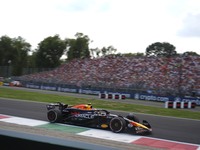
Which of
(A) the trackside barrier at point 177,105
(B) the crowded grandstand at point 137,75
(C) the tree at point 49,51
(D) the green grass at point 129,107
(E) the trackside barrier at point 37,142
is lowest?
(D) the green grass at point 129,107

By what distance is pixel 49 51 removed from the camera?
163 feet

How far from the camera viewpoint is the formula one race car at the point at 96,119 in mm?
6684

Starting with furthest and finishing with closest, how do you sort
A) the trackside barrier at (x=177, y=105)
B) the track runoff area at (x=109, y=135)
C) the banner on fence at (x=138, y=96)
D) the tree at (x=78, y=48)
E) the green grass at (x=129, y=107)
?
the tree at (x=78, y=48)
the banner on fence at (x=138, y=96)
the trackside barrier at (x=177, y=105)
the green grass at (x=129, y=107)
the track runoff area at (x=109, y=135)

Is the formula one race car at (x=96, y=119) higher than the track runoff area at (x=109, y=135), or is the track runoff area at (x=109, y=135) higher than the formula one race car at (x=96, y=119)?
the formula one race car at (x=96, y=119)

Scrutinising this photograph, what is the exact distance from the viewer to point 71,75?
104 ft

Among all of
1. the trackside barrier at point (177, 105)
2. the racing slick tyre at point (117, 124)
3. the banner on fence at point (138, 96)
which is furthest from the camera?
the banner on fence at point (138, 96)

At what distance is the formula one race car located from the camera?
6.68 meters

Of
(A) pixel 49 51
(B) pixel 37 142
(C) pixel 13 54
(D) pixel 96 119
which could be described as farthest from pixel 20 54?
(B) pixel 37 142

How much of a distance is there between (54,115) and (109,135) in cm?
238

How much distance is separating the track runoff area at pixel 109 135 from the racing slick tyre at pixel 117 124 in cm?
15

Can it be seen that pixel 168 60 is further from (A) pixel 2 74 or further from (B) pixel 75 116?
(A) pixel 2 74

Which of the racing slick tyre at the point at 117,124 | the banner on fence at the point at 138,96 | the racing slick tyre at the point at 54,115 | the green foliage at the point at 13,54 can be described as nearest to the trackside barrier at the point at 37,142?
the racing slick tyre at the point at 117,124

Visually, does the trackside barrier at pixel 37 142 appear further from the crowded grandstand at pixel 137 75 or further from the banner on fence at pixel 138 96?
the crowded grandstand at pixel 137 75

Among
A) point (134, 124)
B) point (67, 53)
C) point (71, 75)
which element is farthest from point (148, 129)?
point (67, 53)
